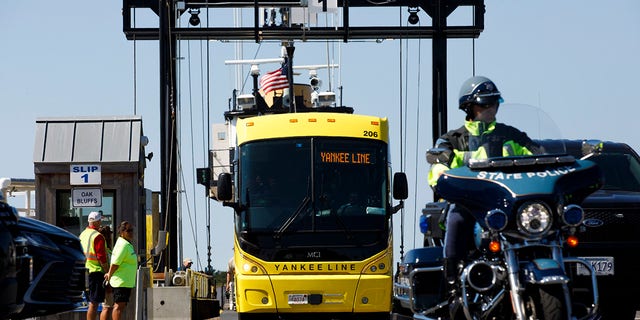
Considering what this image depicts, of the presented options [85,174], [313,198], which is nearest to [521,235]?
[313,198]

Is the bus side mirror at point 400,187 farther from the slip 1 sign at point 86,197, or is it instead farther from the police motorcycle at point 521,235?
the police motorcycle at point 521,235

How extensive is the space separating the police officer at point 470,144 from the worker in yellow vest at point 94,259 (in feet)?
30.7

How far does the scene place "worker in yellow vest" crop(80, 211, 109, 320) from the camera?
1881cm

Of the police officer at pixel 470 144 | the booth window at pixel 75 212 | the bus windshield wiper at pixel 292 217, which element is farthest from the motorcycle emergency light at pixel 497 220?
the booth window at pixel 75 212

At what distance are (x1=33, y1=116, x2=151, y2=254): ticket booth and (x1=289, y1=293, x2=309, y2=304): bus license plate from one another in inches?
171

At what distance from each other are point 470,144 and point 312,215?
976 cm

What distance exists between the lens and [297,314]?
19328mm

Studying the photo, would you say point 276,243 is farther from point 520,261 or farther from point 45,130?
point 520,261

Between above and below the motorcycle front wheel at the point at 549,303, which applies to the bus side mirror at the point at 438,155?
above

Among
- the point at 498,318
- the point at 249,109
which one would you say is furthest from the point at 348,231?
the point at 249,109

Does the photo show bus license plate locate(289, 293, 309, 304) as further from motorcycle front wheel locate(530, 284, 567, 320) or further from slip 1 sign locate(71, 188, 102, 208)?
motorcycle front wheel locate(530, 284, 567, 320)

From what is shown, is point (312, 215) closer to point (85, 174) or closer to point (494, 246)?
point (85, 174)

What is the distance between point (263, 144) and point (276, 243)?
141 cm

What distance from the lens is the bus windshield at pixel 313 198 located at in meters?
19.5
